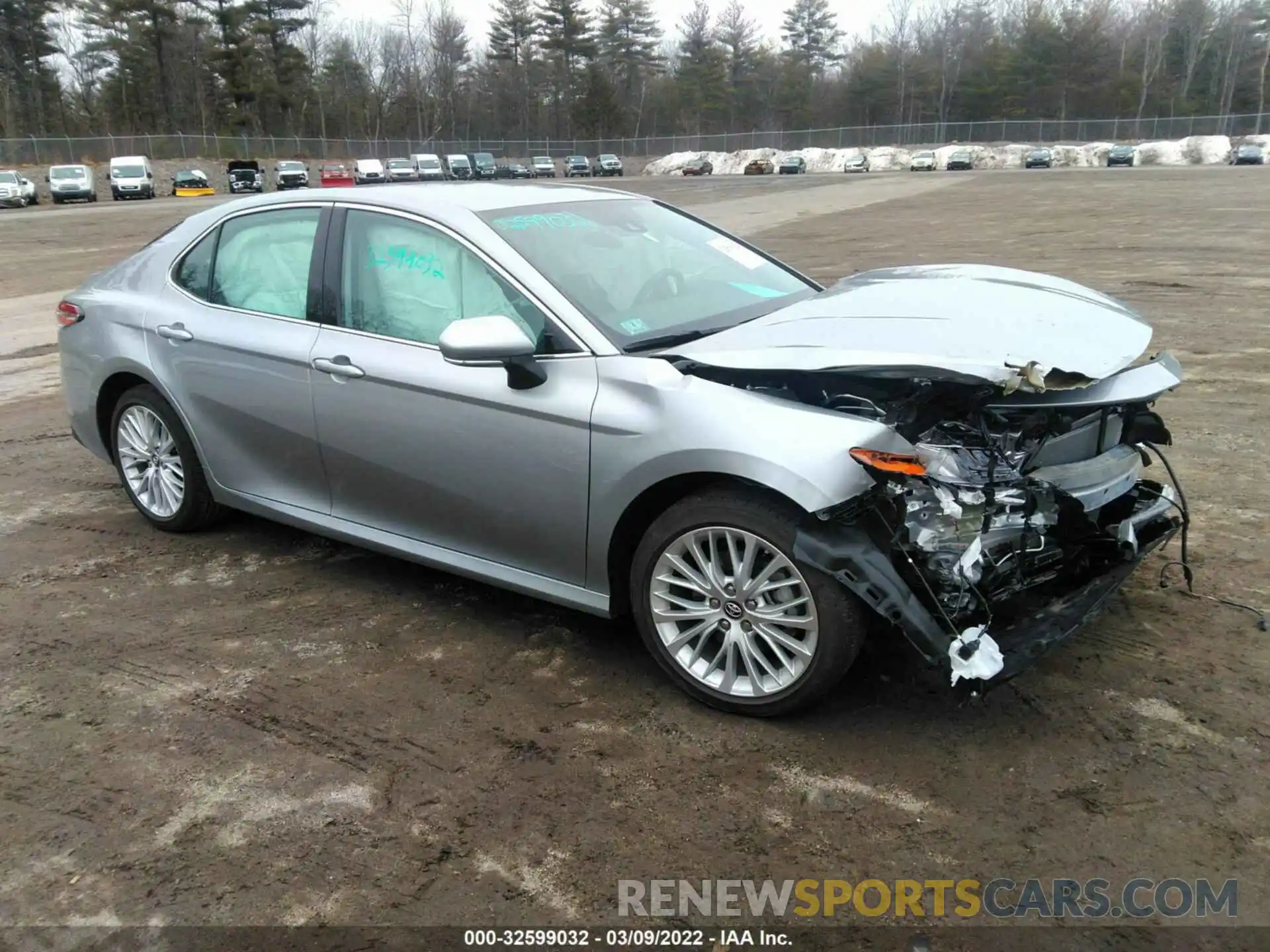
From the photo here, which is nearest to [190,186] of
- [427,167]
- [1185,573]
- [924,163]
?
[427,167]

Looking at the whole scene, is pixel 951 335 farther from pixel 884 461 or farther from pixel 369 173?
pixel 369 173

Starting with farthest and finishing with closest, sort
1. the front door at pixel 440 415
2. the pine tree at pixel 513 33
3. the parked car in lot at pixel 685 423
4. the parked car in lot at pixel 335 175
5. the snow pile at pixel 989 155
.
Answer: the pine tree at pixel 513 33, the snow pile at pixel 989 155, the parked car in lot at pixel 335 175, the front door at pixel 440 415, the parked car in lot at pixel 685 423

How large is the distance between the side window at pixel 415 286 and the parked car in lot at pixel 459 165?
61781 millimetres

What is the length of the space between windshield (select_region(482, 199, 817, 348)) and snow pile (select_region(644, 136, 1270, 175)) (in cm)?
6319

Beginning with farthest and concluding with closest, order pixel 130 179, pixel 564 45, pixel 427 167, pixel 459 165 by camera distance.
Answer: pixel 564 45 → pixel 459 165 → pixel 427 167 → pixel 130 179

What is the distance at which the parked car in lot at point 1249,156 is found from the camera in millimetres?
54031

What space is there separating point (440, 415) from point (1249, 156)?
63.3 meters

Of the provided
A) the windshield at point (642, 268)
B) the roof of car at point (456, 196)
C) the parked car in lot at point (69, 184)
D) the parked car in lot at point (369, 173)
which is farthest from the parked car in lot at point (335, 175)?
the windshield at point (642, 268)

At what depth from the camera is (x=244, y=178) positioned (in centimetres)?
4850

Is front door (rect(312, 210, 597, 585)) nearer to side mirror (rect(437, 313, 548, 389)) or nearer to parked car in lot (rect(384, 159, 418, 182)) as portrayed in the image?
side mirror (rect(437, 313, 548, 389))

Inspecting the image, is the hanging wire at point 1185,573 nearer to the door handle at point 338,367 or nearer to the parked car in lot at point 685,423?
the parked car in lot at point 685,423

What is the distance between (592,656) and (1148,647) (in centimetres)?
205

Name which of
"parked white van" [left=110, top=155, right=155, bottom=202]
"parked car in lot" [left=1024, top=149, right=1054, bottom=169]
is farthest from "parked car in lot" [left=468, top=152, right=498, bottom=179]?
"parked car in lot" [left=1024, top=149, right=1054, bottom=169]

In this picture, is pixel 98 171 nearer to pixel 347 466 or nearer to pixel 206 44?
pixel 206 44
